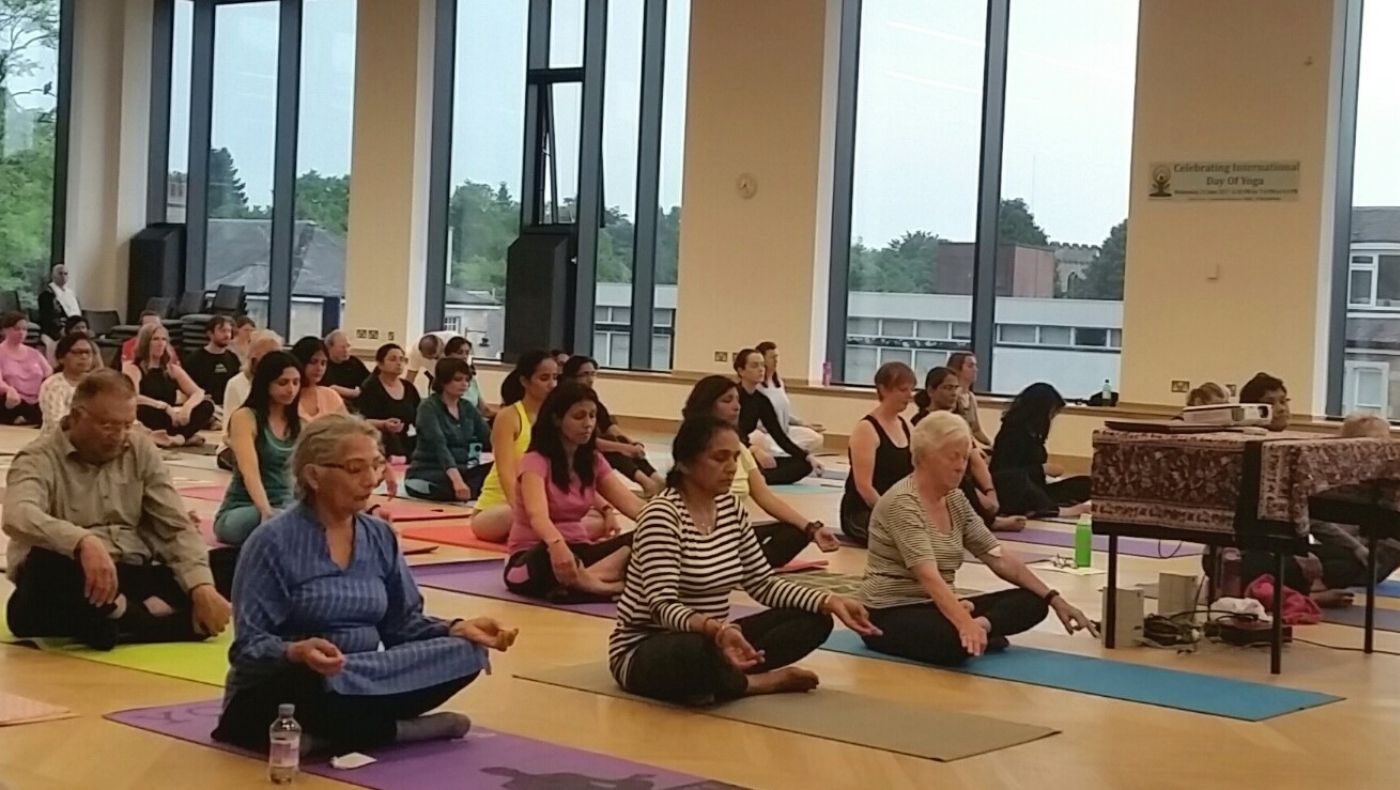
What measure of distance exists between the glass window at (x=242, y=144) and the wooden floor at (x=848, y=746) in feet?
48.1

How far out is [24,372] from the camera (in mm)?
14180

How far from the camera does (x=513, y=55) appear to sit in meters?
17.7

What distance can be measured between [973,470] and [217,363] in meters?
7.13

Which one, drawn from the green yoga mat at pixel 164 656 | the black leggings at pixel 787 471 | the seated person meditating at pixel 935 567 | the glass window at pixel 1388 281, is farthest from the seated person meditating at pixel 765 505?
the glass window at pixel 1388 281

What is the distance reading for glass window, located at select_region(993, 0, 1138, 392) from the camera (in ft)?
46.3

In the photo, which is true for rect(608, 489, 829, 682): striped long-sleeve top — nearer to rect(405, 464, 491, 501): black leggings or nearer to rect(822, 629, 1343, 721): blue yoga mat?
rect(822, 629, 1343, 721): blue yoga mat

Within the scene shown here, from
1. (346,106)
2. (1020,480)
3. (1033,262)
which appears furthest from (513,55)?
(1020,480)

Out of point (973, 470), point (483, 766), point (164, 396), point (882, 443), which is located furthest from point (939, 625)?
point (164, 396)

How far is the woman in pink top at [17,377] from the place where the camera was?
13.9 m

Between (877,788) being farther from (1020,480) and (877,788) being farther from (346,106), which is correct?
(346,106)

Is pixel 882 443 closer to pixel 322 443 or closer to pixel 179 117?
pixel 322 443

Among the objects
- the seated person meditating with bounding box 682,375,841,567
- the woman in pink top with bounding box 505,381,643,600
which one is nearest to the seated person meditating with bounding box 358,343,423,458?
the seated person meditating with bounding box 682,375,841,567

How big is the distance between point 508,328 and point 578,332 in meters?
0.68

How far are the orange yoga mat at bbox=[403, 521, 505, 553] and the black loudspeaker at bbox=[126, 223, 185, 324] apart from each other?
39.6 ft
